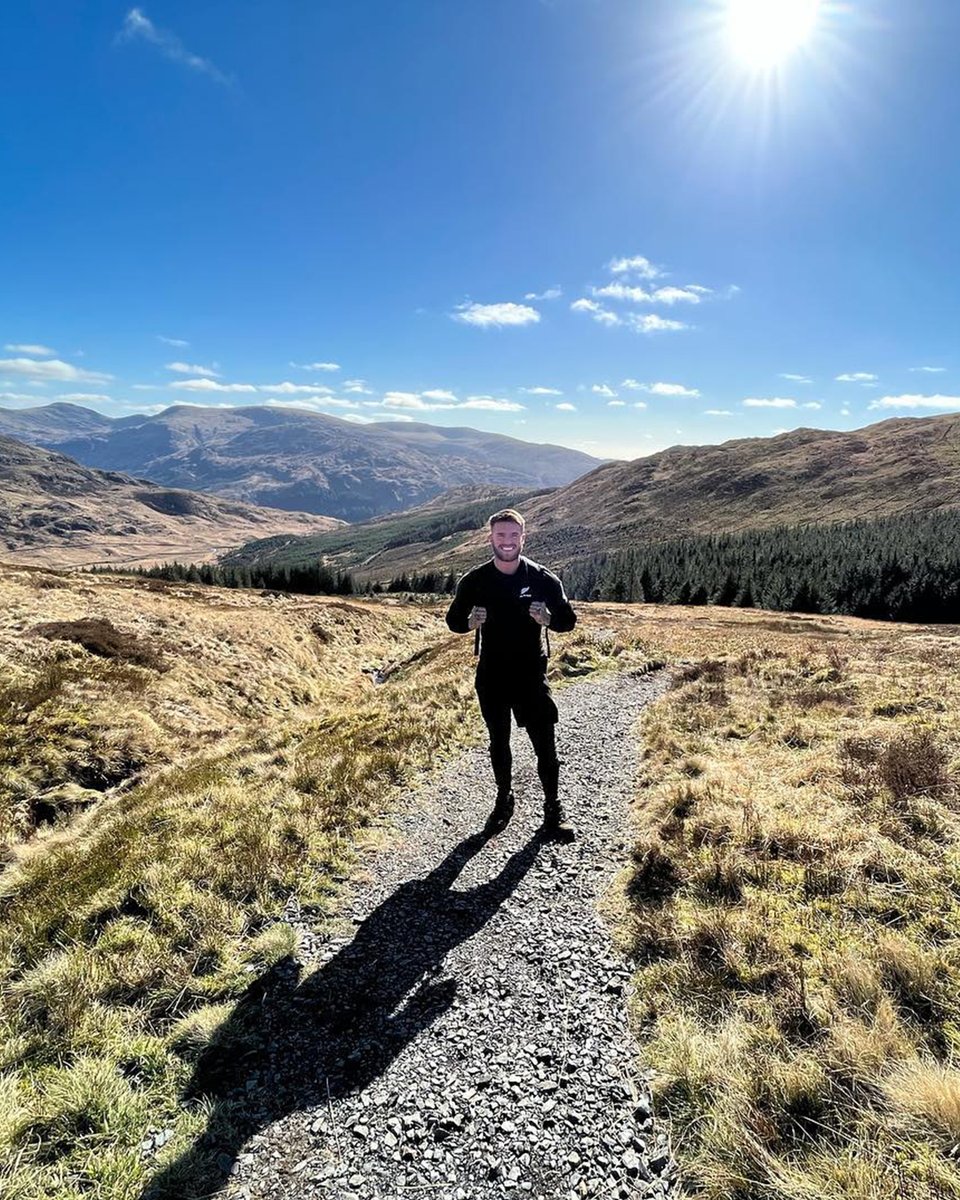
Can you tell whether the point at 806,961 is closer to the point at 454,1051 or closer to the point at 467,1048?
the point at 467,1048

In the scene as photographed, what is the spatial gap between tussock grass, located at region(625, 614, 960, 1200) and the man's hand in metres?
3.50

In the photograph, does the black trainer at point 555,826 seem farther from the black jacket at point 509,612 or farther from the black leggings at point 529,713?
the black jacket at point 509,612

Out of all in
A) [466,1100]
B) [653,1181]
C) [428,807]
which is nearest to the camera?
[653,1181]

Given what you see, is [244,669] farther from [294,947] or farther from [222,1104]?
[222,1104]

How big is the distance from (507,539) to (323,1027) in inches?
241

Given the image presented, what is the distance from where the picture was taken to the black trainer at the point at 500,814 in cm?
904

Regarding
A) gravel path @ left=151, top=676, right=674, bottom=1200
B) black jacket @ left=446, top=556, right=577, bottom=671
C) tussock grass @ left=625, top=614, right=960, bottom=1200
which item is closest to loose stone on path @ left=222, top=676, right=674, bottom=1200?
gravel path @ left=151, top=676, right=674, bottom=1200

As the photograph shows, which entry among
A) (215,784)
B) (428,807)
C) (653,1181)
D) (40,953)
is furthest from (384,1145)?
(215,784)

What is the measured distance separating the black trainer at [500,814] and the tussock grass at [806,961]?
2167 mm

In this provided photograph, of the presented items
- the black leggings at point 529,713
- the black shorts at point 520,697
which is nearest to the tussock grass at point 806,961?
the black leggings at point 529,713

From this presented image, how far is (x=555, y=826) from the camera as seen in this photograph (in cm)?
884

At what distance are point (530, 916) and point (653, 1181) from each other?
3.16 m

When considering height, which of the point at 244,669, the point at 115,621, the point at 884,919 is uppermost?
the point at 884,919

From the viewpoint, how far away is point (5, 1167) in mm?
3809
